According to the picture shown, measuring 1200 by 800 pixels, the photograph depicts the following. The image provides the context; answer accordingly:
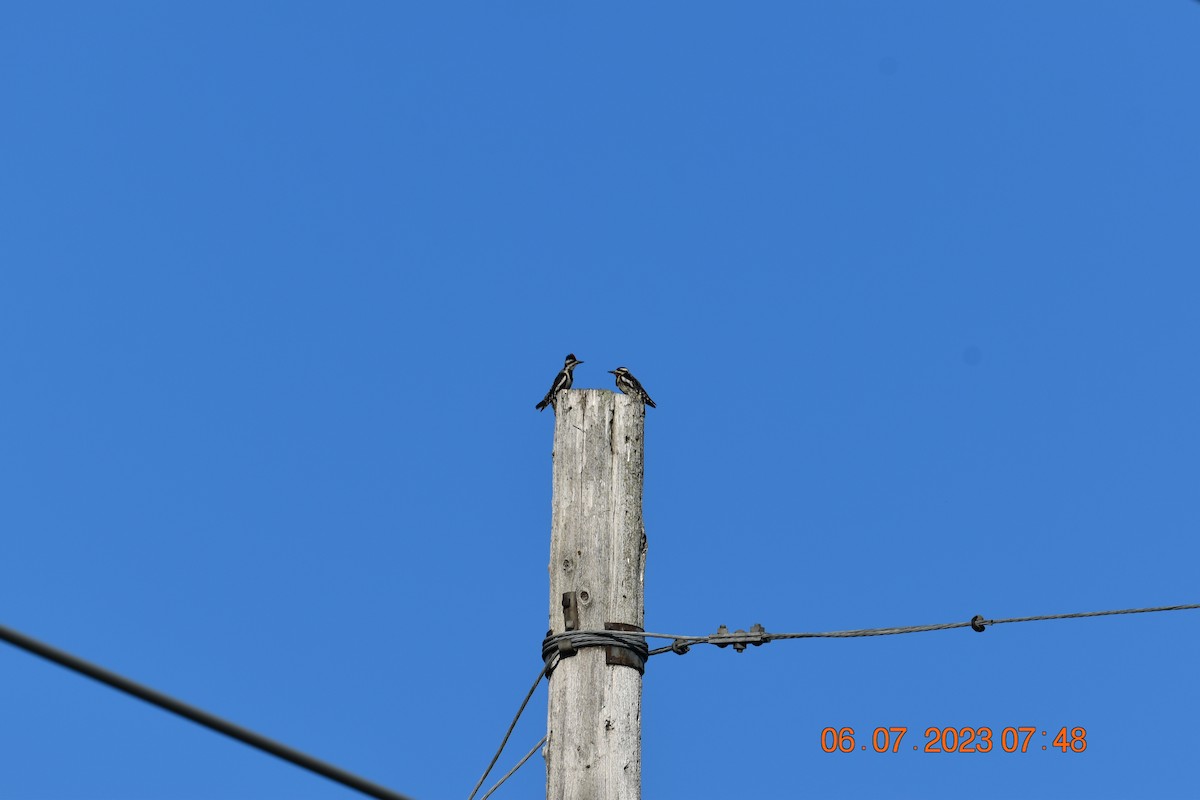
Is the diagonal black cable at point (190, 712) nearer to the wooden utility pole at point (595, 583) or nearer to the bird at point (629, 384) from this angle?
the wooden utility pole at point (595, 583)

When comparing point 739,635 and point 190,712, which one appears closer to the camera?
point 190,712

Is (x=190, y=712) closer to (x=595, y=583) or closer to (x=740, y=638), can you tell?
(x=595, y=583)

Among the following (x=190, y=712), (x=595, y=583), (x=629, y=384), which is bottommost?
(x=190, y=712)

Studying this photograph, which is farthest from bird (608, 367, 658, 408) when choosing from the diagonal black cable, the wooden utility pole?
the diagonal black cable

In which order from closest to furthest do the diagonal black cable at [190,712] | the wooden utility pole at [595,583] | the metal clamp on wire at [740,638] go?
the diagonal black cable at [190,712] < the wooden utility pole at [595,583] < the metal clamp on wire at [740,638]

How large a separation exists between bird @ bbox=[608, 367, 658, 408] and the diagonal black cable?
3452 millimetres

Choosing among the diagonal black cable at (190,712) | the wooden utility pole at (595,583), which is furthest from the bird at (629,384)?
the diagonal black cable at (190,712)

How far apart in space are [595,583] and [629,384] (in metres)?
1.56

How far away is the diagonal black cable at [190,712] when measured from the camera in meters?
4.13

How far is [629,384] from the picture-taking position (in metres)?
8.45

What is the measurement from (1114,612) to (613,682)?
2671 mm

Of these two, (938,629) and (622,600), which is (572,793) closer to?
(622,600)

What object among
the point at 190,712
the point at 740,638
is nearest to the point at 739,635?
the point at 740,638

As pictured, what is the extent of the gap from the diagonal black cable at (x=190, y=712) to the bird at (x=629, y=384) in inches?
136
